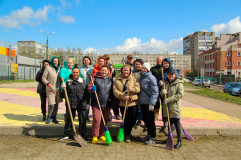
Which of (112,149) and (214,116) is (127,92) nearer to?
(112,149)

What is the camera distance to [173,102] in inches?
171

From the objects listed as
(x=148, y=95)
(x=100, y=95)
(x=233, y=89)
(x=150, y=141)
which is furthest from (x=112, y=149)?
(x=233, y=89)

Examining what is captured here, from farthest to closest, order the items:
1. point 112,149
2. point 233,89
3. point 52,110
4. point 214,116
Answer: point 233,89, point 214,116, point 52,110, point 112,149

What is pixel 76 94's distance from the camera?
14.9 feet

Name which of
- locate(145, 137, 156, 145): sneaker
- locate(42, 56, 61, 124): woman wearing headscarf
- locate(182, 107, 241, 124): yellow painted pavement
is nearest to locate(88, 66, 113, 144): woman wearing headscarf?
locate(145, 137, 156, 145): sneaker

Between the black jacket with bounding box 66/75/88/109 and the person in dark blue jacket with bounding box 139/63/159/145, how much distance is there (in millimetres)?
1402

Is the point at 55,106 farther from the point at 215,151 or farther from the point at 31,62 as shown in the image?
the point at 31,62

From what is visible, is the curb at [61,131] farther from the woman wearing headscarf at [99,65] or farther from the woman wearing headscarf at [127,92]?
the woman wearing headscarf at [99,65]

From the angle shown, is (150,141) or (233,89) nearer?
(150,141)

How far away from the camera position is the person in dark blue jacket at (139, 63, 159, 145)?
14.2 ft

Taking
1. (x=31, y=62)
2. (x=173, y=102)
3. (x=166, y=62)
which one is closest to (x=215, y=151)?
(x=173, y=102)

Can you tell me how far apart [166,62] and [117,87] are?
1.43 meters

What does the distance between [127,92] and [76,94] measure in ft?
4.04

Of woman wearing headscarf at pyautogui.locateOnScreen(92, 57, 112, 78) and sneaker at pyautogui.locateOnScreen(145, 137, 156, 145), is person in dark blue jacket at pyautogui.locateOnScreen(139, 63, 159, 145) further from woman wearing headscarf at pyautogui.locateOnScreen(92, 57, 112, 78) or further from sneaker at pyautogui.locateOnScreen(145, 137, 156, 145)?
woman wearing headscarf at pyautogui.locateOnScreen(92, 57, 112, 78)
